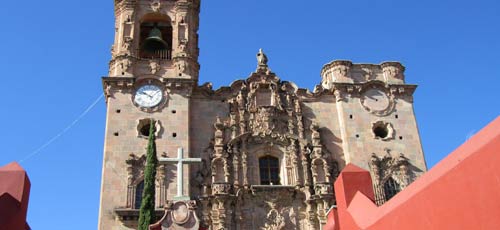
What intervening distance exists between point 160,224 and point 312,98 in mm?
12734

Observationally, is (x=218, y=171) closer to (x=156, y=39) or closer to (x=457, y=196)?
(x=156, y=39)

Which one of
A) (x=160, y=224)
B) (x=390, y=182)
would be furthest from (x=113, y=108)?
(x=390, y=182)

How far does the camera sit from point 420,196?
10.6 metres

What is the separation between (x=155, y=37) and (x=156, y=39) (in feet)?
0.39

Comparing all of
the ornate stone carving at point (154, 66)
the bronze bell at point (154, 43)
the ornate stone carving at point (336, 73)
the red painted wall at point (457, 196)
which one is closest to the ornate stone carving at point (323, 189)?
the ornate stone carving at point (336, 73)

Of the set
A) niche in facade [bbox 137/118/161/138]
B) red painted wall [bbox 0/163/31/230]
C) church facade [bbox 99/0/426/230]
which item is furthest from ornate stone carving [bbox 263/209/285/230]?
red painted wall [bbox 0/163/31/230]

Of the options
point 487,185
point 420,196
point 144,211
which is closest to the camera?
point 487,185

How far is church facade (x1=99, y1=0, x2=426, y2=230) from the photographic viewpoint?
869 inches

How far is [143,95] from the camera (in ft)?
79.9

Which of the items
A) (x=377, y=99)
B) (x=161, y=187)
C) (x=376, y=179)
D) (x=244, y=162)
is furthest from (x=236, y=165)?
(x=377, y=99)

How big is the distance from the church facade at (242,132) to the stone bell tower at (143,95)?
0.15 feet

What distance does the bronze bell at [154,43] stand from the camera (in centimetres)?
2646

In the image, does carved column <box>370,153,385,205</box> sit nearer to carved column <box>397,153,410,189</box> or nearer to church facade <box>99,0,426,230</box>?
church facade <box>99,0,426,230</box>

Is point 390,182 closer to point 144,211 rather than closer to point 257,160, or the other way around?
point 257,160
